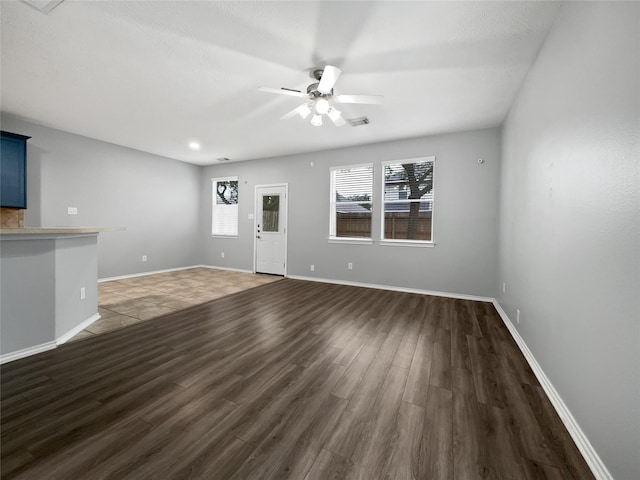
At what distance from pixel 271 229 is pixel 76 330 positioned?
410 cm

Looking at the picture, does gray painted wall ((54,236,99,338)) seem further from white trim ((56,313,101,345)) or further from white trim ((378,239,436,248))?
white trim ((378,239,436,248))

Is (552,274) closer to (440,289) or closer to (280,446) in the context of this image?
(280,446)

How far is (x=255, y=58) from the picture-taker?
2.59 metres

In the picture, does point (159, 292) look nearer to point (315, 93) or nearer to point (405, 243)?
point (315, 93)

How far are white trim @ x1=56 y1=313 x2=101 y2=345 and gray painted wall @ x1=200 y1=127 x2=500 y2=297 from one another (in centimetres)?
364

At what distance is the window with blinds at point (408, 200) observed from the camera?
15.8 feet

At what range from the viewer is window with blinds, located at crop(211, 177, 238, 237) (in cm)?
703

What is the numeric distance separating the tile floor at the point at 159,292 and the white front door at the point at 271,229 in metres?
0.33

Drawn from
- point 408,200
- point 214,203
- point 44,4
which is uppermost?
point 44,4

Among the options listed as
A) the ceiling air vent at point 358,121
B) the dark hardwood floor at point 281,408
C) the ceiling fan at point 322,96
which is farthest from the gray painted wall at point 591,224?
the ceiling air vent at point 358,121

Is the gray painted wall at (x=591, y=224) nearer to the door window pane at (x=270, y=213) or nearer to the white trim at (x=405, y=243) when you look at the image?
the white trim at (x=405, y=243)

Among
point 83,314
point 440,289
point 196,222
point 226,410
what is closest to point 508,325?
point 440,289

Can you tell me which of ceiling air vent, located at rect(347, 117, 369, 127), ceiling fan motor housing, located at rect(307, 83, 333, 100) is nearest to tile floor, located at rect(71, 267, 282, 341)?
ceiling fan motor housing, located at rect(307, 83, 333, 100)

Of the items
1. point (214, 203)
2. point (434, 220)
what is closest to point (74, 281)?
point (214, 203)
